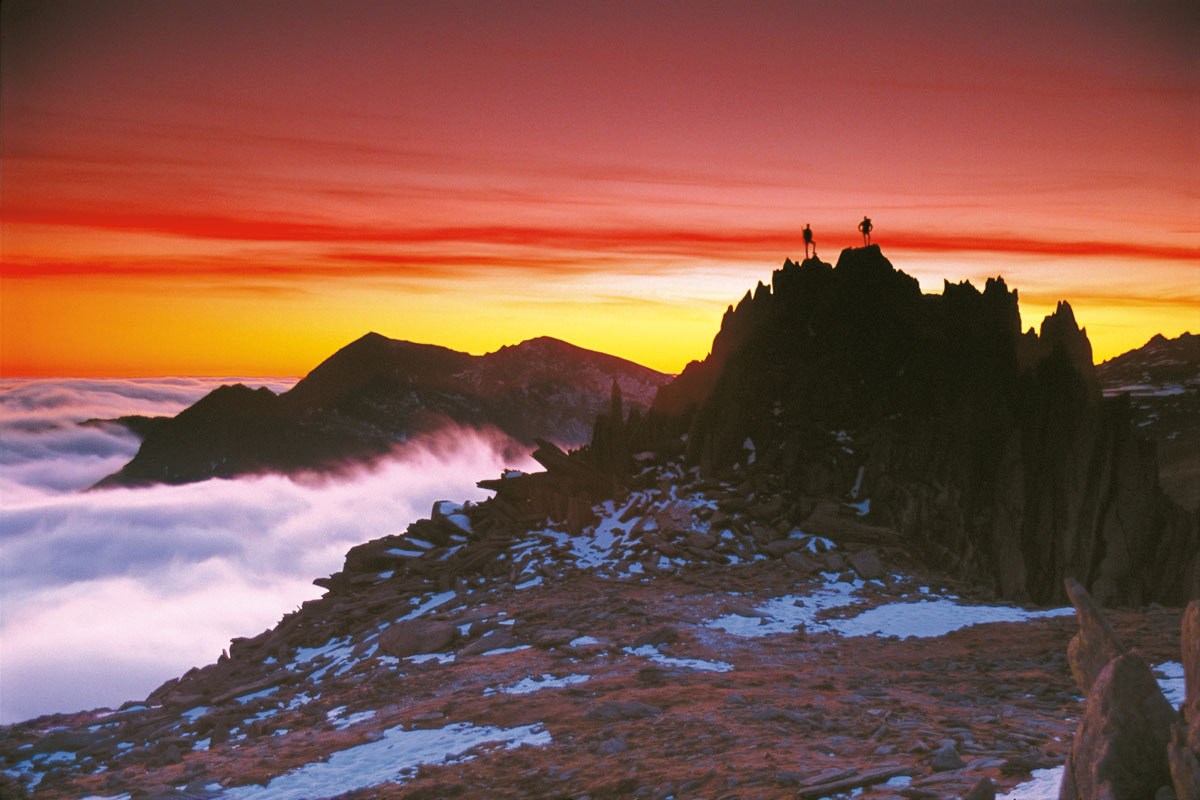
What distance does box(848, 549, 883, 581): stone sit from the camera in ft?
101

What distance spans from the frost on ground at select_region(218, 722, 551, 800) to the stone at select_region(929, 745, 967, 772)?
23.2 feet

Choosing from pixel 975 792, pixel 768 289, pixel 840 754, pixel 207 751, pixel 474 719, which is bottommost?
pixel 207 751

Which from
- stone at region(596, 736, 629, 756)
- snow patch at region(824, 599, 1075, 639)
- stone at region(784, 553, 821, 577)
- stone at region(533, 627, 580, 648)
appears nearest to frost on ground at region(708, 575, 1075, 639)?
snow patch at region(824, 599, 1075, 639)

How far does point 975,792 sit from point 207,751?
57.1 ft

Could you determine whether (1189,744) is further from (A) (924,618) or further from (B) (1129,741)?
(A) (924,618)

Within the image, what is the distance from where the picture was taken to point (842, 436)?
1602 inches

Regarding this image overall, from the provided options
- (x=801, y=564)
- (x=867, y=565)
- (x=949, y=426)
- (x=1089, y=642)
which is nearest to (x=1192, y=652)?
(x=1089, y=642)

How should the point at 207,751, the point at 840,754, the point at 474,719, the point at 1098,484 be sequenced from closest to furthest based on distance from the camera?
the point at 840,754 → the point at 474,719 → the point at 207,751 → the point at 1098,484

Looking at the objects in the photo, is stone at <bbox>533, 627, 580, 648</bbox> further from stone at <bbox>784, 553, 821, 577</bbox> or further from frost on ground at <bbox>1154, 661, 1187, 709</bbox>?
frost on ground at <bbox>1154, 661, 1187, 709</bbox>

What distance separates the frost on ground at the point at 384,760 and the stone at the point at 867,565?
17846mm

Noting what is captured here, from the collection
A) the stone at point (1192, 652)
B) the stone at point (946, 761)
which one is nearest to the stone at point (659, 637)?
the stone at point (946, 761)

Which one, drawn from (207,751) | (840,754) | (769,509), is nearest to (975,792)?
(840,754)

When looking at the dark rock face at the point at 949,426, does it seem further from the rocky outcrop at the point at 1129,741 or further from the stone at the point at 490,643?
the rocky outcrop at the point at 1129,741

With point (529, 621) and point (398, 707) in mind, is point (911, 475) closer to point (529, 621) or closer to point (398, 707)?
point (529, 621)
